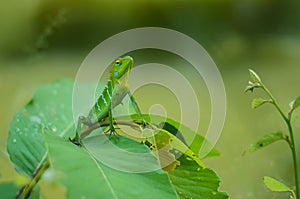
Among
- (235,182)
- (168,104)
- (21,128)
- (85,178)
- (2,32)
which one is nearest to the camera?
(85,178)

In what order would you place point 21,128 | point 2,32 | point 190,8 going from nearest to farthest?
point 21,128 → point 2,32 → point 190,8

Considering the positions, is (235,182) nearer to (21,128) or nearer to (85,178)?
(21,128)

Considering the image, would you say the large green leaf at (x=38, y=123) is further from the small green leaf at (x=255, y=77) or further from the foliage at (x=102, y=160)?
the small green leaf at (x=255, y=77)

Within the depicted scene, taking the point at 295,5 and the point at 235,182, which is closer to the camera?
the point at 235,182

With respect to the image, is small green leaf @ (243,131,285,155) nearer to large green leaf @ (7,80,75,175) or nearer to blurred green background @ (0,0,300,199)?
large green leaf @ (7,80,75,175)

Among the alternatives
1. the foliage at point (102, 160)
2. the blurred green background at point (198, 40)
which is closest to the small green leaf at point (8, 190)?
the foliage at point (102, 160)

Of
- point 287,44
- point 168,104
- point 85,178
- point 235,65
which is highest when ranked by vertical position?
point 287,44

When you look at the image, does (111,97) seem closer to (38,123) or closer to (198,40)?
(38,123)

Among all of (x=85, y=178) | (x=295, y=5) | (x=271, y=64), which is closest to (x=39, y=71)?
(x=271, y=64)
